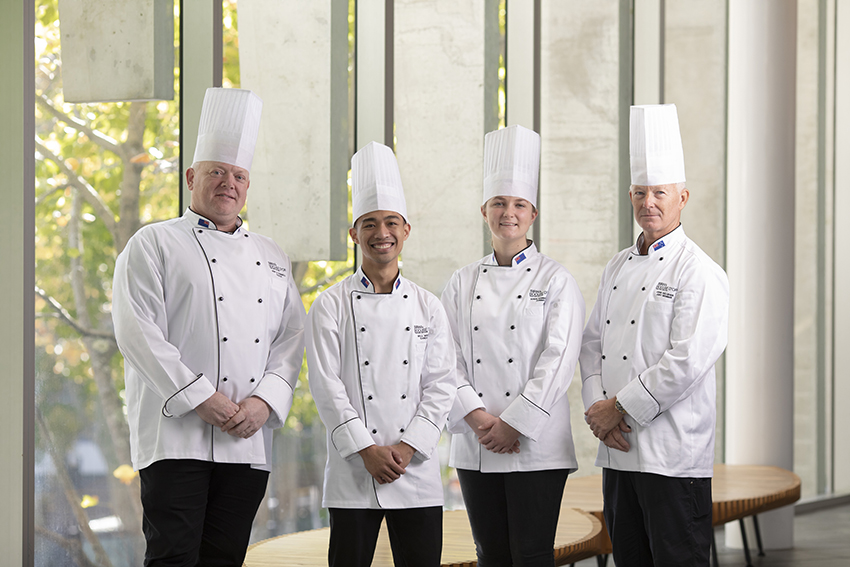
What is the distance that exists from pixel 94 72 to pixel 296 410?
1.65 m

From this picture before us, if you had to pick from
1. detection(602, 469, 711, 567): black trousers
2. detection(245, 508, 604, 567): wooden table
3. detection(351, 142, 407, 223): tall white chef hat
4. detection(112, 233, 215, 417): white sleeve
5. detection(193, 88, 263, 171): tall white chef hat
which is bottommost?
detection(245, 508, 604, 567): wooden table

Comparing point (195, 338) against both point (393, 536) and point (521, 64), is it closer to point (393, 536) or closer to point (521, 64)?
point (393, 536)

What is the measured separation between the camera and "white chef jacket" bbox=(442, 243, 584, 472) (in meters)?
2.38

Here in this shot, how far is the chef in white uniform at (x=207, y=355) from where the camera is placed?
2.10m

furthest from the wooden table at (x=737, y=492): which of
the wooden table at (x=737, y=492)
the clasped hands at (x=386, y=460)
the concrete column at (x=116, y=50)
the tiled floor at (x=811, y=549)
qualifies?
the concrete column at (x=116, y=50)

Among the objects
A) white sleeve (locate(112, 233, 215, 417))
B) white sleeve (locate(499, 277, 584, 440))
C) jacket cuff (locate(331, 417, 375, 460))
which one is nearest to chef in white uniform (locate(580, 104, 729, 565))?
white sleeve (locate(499, 277, 584, 440))

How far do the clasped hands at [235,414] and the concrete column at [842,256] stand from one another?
498 centimetres

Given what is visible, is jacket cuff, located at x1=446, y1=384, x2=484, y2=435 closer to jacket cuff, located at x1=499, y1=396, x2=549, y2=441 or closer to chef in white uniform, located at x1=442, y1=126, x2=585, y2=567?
chef in white uniform, located at x1=442, y1=126, x2=585, y2=567

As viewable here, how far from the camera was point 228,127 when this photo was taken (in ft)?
7.67

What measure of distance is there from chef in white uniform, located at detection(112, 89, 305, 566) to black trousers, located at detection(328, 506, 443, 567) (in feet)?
0.86

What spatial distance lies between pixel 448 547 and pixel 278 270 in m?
1.17

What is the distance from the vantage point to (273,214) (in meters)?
3.56

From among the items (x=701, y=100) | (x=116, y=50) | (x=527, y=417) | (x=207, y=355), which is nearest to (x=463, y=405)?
(x=527, y=417)

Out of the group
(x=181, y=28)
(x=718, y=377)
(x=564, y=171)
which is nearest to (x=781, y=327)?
(x=718, y=377)
